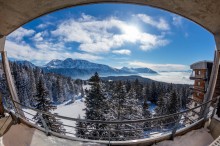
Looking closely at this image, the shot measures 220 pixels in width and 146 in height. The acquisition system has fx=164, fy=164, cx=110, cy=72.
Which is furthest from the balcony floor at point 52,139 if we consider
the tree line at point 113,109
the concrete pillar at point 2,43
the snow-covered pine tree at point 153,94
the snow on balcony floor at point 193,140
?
the snow-covered pine tree at point 153,94

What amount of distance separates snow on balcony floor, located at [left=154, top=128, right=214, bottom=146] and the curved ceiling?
3344 millimetres

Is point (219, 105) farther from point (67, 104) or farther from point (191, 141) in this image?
point (67, 104)

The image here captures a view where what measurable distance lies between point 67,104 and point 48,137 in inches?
2845

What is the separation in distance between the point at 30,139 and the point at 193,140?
470 cm

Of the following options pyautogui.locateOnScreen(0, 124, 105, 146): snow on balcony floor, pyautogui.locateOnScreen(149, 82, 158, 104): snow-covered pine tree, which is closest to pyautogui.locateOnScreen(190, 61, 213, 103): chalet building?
pyautogui.locateOnScreen(0, 124, 105, 146): snow on balcony floor

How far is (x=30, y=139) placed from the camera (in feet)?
15.4

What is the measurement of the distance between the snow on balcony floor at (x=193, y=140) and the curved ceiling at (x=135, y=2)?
11.0 feet

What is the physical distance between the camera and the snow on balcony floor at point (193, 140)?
4656 mm

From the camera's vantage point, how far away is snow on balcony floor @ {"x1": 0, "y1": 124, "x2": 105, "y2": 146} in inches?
181

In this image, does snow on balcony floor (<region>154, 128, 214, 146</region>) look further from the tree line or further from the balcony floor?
the tree line

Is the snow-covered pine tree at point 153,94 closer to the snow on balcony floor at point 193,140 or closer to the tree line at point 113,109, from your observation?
the tree line at point 113,109

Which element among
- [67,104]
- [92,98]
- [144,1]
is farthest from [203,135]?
[67,104]

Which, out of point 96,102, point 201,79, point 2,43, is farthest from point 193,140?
point 96,102

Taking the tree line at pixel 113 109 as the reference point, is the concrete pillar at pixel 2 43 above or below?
above
